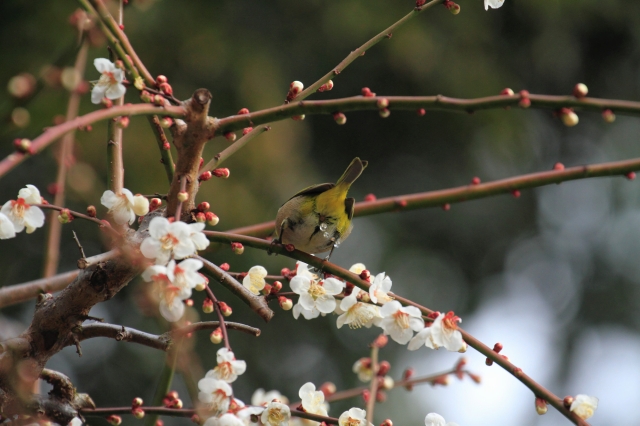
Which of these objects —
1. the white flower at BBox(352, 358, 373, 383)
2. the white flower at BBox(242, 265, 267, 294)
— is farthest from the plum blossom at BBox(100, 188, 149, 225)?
the white flower at BBox(352, 358, 373, 383)

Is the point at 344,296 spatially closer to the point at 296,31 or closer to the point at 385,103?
the point at 385,103

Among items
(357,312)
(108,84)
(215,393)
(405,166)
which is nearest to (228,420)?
(215,393)

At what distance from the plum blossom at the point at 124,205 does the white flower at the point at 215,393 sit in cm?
39

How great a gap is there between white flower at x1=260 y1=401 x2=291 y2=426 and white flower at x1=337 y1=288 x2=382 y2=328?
26 centimetres

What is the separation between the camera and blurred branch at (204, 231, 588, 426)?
131 centimetres

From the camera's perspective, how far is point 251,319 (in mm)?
6254

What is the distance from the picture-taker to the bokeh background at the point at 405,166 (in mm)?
5637

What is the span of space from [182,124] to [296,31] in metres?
5.61

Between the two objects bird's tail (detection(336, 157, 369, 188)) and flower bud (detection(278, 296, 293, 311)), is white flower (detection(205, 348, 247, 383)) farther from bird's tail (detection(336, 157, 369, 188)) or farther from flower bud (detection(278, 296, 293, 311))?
bird's tail (detection(336, 157, 369, 188))

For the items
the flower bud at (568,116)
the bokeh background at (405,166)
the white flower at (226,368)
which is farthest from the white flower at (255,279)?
the bokeh background at (405,166)

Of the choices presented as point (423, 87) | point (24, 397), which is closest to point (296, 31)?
point (423, 87)

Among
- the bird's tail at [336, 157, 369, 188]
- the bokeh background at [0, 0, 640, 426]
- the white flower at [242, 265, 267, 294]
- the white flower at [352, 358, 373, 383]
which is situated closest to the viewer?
the white flower at [242, 265, 267, 294]

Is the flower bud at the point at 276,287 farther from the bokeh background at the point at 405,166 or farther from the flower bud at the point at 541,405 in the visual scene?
the bokeh background at the point at 405,166

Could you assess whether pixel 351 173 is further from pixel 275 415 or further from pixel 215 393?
pixel 215 393
